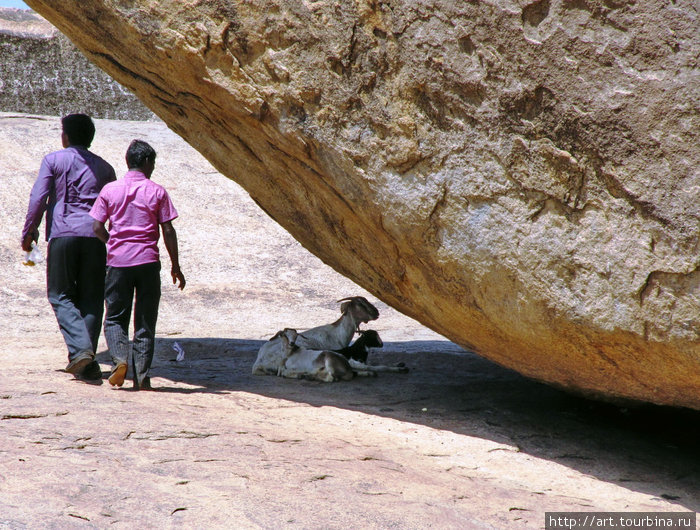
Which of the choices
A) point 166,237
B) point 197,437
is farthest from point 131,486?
point 166,237

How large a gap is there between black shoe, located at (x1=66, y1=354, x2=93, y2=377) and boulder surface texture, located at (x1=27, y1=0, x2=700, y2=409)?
173cm

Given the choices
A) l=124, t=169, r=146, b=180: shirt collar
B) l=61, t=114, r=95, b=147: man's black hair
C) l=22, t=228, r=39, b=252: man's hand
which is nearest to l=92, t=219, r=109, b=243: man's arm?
l=124, t=169, r=146, b=180: shirt collar

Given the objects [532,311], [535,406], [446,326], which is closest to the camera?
[532,311]

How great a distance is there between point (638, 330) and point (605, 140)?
3.16 ft

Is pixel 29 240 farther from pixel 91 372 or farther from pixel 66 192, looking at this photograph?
pixel 91 372

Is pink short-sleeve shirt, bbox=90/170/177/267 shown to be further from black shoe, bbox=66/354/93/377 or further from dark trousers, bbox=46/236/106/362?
black shoe, bbox=66/354/93/377

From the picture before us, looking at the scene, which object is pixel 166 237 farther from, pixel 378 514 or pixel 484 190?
pixel 378 514

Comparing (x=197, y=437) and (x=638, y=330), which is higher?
(x=638, y=330)

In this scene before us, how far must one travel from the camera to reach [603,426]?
498 cm

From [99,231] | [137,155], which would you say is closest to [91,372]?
[99,231]

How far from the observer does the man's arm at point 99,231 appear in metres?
4.87

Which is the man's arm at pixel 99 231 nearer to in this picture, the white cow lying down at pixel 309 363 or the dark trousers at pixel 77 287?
the dark trousers at pixel 77 287

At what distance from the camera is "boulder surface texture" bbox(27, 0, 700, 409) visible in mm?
3662

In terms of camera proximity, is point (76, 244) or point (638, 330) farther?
point (76, 244)
